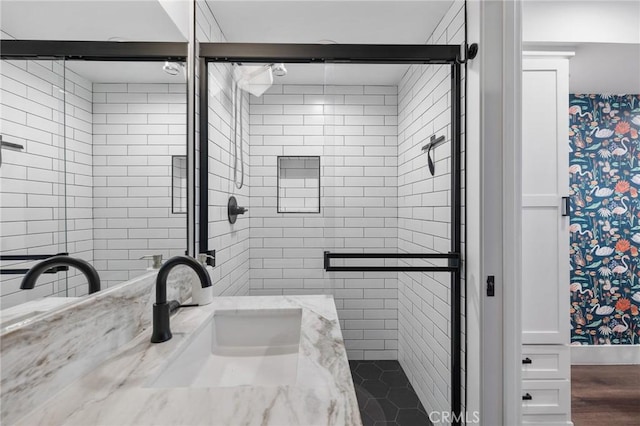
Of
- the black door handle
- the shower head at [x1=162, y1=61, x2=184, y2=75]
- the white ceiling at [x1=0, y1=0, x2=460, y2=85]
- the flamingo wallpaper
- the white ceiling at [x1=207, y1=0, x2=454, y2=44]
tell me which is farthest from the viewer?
the flamingo wallpaper

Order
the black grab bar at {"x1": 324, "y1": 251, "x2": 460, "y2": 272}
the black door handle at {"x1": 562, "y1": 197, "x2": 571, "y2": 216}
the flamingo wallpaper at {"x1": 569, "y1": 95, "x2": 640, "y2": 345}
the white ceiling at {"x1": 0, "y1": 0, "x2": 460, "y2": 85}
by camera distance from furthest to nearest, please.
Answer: the flamingo wallpaper at {"x1": 569, "y1": 95, "x2": 640, "y2": 345}
the black door handle at {"x1": 562, "y1": 197, "x2": 571, "y2": 216}
the black grab bar at {"x1": 324, "y1": 251, "x2": 460, "y2": 272}
the white ceiling at {"x1": 0, "y1": 0, "x2": 460, "y2": 85}

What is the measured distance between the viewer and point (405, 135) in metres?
1.49

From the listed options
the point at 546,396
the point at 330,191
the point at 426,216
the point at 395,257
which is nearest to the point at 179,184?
the point at 330,191

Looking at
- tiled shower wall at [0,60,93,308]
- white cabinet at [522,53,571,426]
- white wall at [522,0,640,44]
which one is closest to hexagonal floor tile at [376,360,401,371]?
white cabinet at [522,53,571,426]

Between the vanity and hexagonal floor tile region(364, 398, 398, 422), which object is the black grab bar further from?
hexagonal floor tile region(364, 398, 398, 422)

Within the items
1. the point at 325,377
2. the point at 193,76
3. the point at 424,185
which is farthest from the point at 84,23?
the point at 424,185

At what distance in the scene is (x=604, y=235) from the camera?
2.77 m

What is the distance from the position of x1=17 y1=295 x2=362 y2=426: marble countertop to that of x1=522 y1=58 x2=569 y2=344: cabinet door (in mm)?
1495

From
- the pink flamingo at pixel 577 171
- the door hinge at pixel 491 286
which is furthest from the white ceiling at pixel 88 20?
the pink flamingo at pixel 577 171

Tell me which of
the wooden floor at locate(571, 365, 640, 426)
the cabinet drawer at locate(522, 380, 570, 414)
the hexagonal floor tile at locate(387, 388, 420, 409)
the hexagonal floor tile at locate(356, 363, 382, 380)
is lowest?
the wooden floor at locate(571, 365, 640, 426)

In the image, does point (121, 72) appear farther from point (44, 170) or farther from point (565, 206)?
point (565, 206)

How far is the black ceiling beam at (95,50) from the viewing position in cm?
58

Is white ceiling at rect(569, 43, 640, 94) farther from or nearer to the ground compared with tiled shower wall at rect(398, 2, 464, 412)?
farther from the ground

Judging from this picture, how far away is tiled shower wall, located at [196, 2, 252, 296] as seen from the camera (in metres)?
1.49
